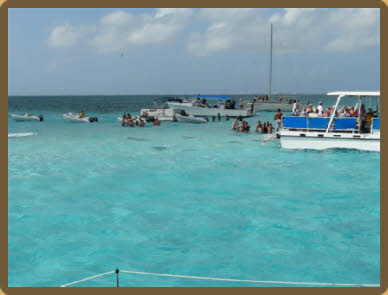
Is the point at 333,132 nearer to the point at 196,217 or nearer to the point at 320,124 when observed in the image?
the point at 320,124

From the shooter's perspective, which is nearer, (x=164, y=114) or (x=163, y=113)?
(x=164, y=114)

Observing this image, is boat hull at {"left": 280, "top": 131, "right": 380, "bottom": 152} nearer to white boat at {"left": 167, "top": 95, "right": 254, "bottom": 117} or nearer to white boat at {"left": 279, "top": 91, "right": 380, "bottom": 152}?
white boat at {"left": 279, "top": 91, "right": 380, "bottom": 152}

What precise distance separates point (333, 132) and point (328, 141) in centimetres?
55

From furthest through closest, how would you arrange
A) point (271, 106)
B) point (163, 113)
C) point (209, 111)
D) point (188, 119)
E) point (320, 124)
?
point (271, 106) → point (209, 111) → point (163, 113) → point (188, 119) → point (320, 124)

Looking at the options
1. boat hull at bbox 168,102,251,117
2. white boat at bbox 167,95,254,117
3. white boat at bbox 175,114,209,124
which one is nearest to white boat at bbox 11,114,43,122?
white boat at bbox 167,95,254,117

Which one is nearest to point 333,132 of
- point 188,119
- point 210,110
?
point 188,119

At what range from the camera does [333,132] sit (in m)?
21.4

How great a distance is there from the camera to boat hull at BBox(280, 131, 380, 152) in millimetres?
20547

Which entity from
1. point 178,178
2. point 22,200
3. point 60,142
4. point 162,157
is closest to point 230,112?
point 60,142

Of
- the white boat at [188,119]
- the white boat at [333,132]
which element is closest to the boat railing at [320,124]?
the white boat at [333,132]

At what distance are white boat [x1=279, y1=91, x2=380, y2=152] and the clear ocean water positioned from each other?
2.01 ft

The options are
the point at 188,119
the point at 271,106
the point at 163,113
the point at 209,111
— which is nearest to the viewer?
the point at 188,119

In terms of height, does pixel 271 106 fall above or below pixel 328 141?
above

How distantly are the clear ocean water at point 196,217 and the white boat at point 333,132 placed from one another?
612mm
